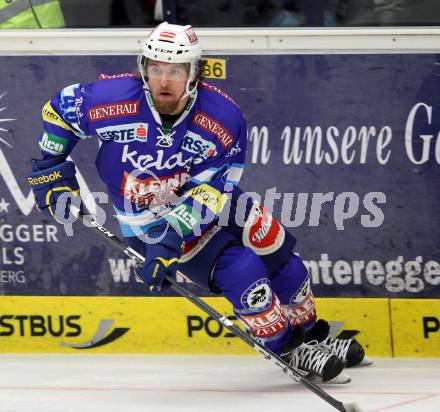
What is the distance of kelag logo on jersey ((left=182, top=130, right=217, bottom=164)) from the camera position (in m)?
5.21

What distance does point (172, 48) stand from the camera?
5102mm

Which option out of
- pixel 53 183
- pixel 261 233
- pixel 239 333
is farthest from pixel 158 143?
pixel 239 333

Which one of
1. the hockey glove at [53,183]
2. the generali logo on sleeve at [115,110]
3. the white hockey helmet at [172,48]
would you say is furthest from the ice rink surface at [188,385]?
the white hockey helmet at [172,48]

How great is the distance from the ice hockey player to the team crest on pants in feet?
0.33

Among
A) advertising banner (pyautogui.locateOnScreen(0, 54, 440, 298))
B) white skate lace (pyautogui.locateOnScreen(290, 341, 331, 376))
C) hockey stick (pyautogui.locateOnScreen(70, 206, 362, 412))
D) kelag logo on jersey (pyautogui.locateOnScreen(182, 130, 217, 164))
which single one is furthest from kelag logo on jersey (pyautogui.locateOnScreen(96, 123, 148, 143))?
white skate lace (pyautogui.locateOnScreen(290, 341, 331, 376))

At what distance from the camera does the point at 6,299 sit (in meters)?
6.23

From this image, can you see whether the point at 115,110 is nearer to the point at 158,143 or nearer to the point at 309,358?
the point at 158,143

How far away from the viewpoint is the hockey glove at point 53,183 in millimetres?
5285

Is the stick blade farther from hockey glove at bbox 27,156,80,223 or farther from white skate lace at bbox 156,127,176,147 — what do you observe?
hockey glove at bbox 27,156,80,223

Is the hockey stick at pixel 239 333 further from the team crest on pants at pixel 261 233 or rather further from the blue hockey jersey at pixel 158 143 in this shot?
the team crest on pants at pixel 261 233

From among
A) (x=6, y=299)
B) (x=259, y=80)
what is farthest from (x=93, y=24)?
(x=6, y=299)

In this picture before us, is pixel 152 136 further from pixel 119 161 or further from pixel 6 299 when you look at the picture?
pixel 6 299

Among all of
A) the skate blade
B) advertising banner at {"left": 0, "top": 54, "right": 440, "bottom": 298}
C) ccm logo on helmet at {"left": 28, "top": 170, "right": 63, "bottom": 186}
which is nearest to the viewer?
ccm logo on helmet at {"left": 28, "top": 170, "right": 63, "bottom": 186}

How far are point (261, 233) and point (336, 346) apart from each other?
66cm
